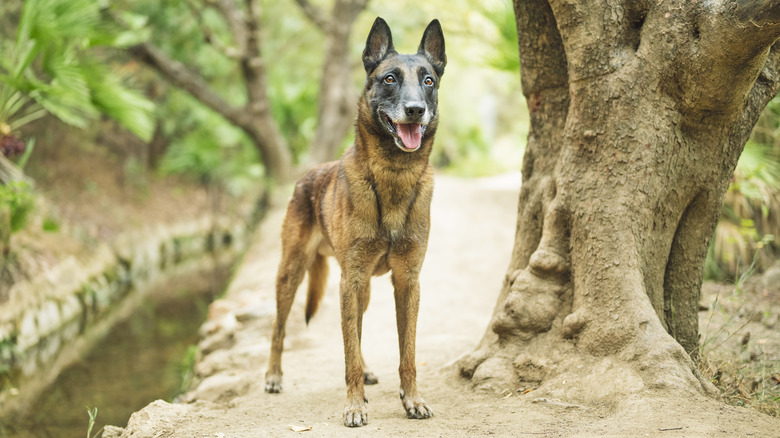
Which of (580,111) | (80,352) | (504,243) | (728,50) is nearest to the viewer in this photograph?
(728,50)

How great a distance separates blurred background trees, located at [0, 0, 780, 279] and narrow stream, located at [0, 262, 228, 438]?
81.9 inches

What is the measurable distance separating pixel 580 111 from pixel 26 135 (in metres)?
12.5

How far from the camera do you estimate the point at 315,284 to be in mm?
5148

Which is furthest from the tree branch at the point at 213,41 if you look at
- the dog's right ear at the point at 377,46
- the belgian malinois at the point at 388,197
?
the belgian malinois at the point at 388,197

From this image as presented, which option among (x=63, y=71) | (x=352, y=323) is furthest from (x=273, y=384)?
(x=63, y=71)

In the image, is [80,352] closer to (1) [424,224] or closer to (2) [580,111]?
(1) [424,224]

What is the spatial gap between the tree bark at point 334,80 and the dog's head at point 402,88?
10048mm

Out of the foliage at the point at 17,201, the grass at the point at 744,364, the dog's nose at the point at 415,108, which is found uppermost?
the dog's nose at the point at 415,108

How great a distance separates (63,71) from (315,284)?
533 cm

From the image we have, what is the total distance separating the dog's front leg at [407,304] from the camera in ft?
13.0

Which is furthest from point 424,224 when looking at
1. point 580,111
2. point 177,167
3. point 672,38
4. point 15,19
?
point 177,167

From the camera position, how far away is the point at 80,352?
7781 millimetres

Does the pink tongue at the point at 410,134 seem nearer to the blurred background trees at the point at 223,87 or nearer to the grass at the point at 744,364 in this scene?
the grass at the point at 744,364

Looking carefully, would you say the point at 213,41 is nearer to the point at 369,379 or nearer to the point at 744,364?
the point at 369,379
